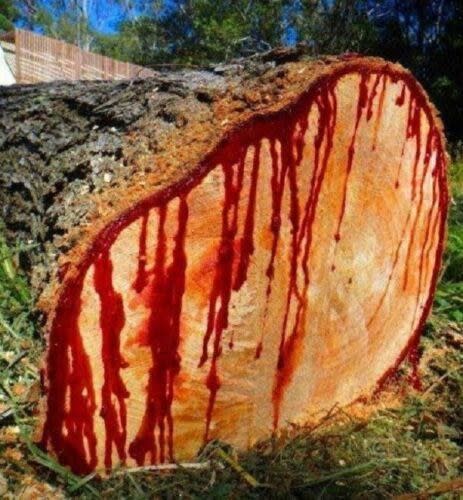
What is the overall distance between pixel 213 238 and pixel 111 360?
0.32 metres

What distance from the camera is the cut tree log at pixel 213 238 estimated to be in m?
1.25

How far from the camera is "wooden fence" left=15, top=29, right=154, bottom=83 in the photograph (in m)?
10.3

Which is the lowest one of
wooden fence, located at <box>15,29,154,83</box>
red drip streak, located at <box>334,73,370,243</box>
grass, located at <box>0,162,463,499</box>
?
grass, located at <box>0,162,463,499</box>

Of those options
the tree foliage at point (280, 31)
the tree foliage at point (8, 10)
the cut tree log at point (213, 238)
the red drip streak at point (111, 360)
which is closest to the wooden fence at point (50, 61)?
the tree foliage at point (280, 31)

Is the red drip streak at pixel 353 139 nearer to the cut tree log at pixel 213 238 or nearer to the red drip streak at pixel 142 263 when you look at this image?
the cut tree log at pixel 213 238

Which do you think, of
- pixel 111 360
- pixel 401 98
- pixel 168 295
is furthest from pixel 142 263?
pixel 401 98

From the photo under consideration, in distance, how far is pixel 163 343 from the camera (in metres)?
1.32

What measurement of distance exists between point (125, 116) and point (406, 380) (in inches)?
47.9

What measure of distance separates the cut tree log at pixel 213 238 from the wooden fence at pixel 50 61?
27.1 feet

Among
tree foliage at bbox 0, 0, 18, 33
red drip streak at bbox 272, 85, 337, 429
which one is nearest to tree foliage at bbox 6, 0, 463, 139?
tree foliage at bbox 0, 0, 18, 33

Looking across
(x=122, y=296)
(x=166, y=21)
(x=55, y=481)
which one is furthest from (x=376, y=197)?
(x=166, y=21)

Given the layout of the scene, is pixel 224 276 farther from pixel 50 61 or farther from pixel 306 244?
pixel 50 61

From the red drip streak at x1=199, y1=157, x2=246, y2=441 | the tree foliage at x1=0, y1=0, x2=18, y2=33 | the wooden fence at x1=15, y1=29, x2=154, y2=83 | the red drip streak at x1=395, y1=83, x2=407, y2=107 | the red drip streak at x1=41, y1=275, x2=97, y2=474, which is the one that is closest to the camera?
the red drip streak at x1=41, y1=275, x2=97, y2=474

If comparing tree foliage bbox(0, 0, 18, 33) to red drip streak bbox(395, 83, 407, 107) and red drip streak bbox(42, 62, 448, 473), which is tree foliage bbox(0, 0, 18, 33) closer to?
red drip streak bbox(395, 83, 407, 107)
